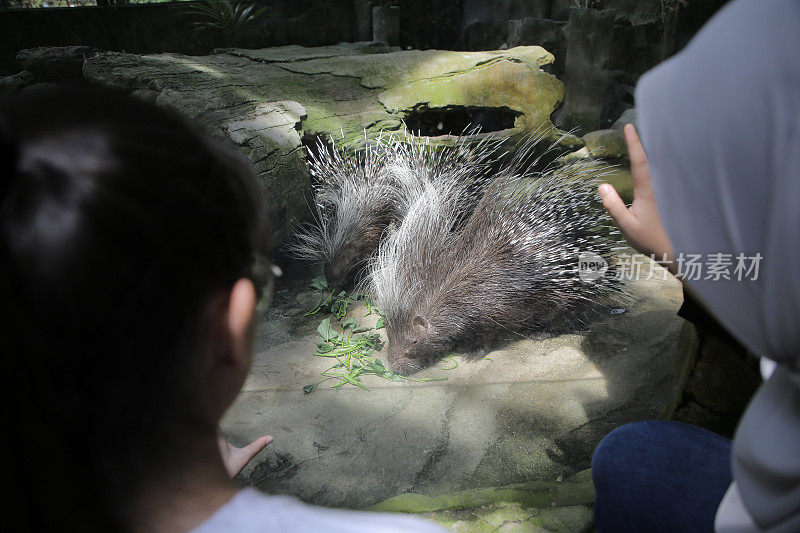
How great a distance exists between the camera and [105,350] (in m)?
0.40

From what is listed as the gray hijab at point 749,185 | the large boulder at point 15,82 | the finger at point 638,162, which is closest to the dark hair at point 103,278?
the gray hijab at point 749,185

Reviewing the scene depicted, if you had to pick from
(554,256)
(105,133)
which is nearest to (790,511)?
(105,133)

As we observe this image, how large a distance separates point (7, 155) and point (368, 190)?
9.04 feet

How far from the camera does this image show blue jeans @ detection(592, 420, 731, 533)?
0.86 metres

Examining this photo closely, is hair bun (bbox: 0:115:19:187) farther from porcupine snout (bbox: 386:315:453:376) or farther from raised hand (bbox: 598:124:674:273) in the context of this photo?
porcupine snout (bbox: 386:315:453:376)

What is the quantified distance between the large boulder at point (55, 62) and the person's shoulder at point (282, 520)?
3151 millimetres

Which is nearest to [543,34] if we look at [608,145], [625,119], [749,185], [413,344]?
[625,119]

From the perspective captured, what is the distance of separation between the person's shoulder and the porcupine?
1.79 meters

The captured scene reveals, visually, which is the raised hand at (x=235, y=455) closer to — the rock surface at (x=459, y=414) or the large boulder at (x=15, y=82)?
the rock surface at (x=459, y=414)

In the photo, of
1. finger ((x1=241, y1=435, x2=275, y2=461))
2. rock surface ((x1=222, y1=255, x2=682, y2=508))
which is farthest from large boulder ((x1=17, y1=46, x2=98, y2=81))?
finger ((x1=241, y1=435, x2=275, y2=461))

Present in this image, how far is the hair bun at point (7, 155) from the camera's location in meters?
0.34

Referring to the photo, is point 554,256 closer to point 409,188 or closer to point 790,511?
point 409,188

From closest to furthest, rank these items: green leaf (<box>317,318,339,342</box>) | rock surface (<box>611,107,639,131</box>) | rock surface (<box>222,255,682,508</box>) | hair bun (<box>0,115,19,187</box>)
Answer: hair bun (<box>0,115,19,187</box>)
rock surface (<box>222,255,682,508</box>)
green leaf (<box>317,318,339,342</box>)
rock surface (<box>611,107,639,131</box>)

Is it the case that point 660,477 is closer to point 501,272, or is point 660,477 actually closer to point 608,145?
point 501,272
